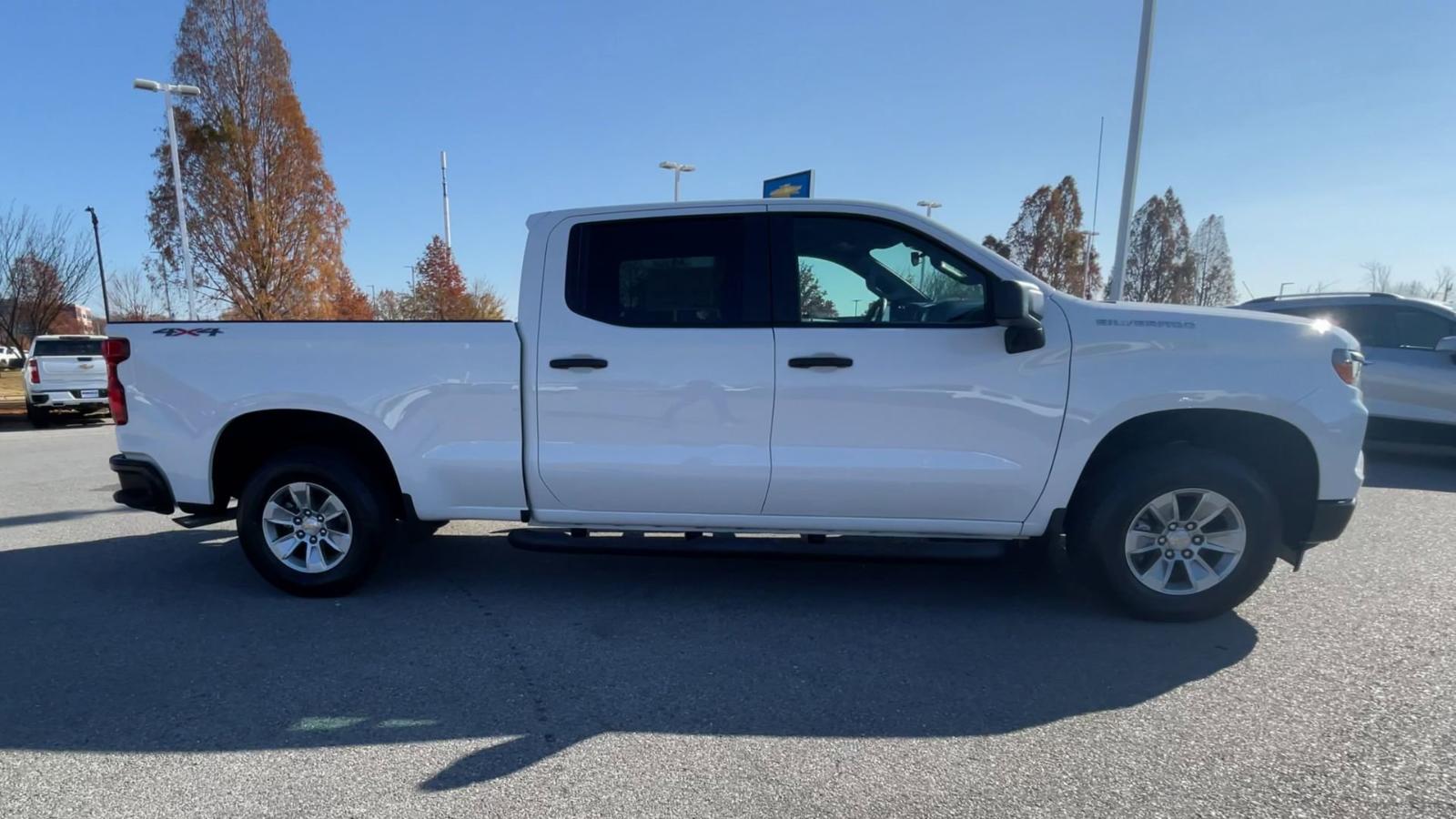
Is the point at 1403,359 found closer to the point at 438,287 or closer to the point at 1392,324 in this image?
the point at 1392,324

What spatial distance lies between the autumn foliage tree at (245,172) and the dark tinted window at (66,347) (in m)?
6.54

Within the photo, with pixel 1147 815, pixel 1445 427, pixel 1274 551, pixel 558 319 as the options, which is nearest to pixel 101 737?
pixel 558 319

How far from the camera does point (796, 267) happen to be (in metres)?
3.77

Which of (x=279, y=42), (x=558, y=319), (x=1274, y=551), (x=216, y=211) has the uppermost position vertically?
(x=279, y=42)

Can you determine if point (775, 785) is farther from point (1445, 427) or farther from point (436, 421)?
point (1445, 427)

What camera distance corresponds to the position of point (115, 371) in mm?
4012

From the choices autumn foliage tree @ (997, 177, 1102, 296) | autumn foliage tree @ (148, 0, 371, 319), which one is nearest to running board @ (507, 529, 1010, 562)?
autumn foliage tree @ (148, 0, 371, 319)

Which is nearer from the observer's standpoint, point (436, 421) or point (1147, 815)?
point (1147, 815)

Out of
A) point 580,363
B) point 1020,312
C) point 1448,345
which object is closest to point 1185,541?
point 1020,312

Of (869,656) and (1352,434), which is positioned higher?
(1352,434)

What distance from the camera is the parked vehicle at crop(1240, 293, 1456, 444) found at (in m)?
7.68

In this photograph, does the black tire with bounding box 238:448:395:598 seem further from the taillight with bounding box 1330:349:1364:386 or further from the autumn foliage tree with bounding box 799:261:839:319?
the taillight with bounding box 1330:349:1364:386

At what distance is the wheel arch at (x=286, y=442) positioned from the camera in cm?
404

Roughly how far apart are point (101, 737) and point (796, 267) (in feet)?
11.5
